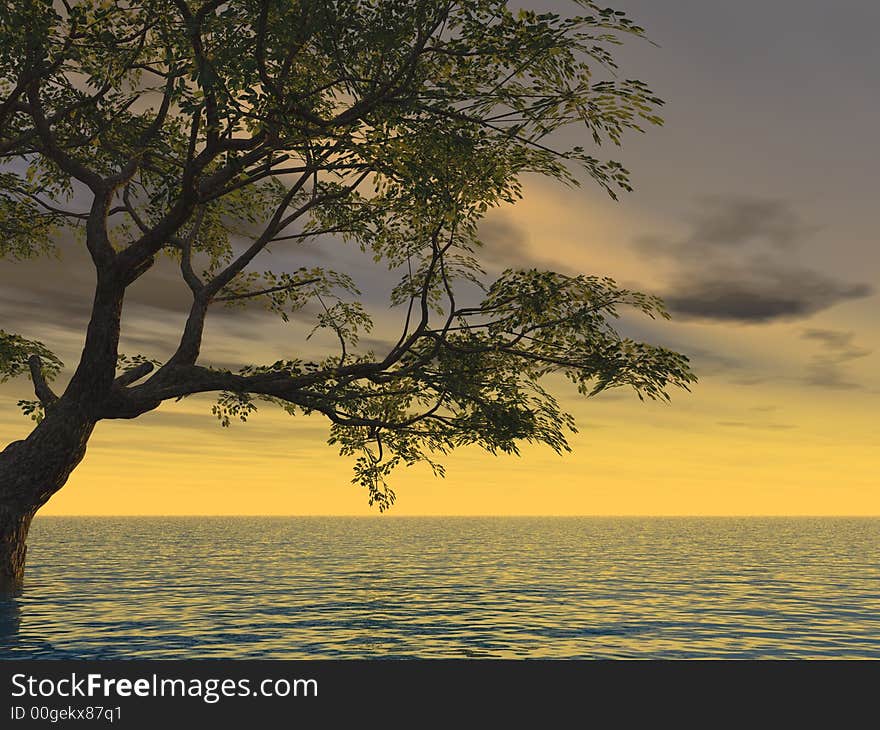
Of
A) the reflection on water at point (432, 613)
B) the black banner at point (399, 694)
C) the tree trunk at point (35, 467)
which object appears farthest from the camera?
the tree trunk at point (35, 467)

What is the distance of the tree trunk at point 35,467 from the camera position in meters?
29.2

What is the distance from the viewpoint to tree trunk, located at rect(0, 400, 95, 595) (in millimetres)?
29234

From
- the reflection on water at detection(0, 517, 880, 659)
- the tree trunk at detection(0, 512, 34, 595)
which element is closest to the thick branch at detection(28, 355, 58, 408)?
the tree trunk at detection(0, 512, 34, 595)

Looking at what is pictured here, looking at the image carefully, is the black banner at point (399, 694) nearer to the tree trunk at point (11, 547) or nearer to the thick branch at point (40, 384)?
the tree trunk at point (11, 547)

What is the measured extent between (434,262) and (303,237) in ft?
19.8

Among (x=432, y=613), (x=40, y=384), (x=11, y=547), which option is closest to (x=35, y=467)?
(x=11, y=547)

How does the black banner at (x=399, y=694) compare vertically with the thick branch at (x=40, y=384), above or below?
below

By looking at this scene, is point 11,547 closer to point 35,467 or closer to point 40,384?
point 35,467

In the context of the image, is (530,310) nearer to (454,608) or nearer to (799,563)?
(454,608)

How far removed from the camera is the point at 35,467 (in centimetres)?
2931

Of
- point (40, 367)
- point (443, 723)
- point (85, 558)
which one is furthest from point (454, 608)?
point (85, 558)

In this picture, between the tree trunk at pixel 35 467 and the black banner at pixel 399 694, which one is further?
the tree trunk at pixel 35 467

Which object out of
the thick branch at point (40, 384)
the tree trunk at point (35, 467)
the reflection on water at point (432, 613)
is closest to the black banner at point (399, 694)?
the reflection on water at point (432, 613)

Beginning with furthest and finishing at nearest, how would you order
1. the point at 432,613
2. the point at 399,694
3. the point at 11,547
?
the point at 432,613
the point at 11,547
the point at 399,694
